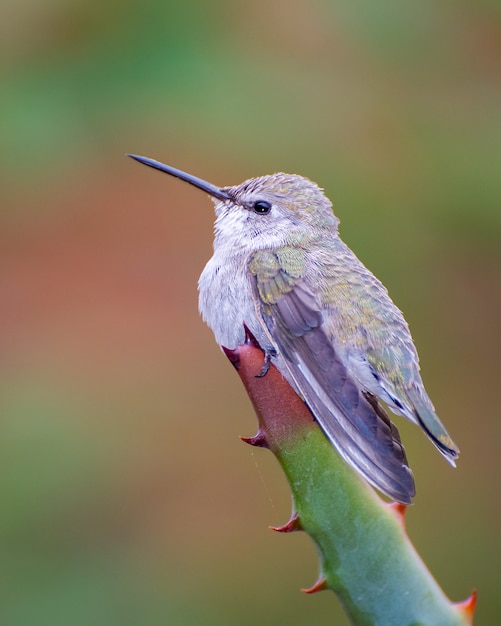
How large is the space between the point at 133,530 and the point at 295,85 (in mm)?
2125

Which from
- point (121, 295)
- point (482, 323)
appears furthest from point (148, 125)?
point (482, 323)

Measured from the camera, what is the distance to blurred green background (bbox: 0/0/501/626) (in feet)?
12.9

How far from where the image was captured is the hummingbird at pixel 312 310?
6.44ft

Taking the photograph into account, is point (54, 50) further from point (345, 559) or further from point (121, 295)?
point (345, 559)

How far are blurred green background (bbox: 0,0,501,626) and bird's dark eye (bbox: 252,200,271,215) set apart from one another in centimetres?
133

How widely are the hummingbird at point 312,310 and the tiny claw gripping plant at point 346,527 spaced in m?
0.44

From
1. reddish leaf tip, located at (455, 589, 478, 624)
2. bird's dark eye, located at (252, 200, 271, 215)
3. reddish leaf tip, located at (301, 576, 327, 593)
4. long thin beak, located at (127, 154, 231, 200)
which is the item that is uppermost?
long thin beak, located at (127, 154, 231, 200)

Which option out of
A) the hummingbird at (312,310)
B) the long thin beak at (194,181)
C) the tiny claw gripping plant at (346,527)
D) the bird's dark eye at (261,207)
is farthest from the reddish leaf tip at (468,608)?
the bird's dark eye at (261,207)

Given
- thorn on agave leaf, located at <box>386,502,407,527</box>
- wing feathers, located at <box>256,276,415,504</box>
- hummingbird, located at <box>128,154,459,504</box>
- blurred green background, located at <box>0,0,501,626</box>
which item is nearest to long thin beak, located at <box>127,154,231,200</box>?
hummingbird, located at <box>128,154,459,504</box>

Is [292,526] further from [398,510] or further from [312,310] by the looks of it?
[312,310]

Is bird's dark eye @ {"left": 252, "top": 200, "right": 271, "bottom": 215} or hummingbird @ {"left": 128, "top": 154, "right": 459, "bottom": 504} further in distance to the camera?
bird's dark eye @ {"left": 252, "top": 200, "right": 271, "bottom": 215}

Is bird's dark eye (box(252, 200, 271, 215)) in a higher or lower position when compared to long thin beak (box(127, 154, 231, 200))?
lower

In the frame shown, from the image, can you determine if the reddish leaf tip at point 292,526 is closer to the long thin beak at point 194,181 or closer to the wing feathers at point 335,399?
the wing feathers at point 335,399

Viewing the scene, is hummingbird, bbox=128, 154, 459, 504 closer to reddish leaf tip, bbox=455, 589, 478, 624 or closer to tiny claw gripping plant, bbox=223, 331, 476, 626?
tiny claw gripping plant, bbox=223, 331, 476, 626
